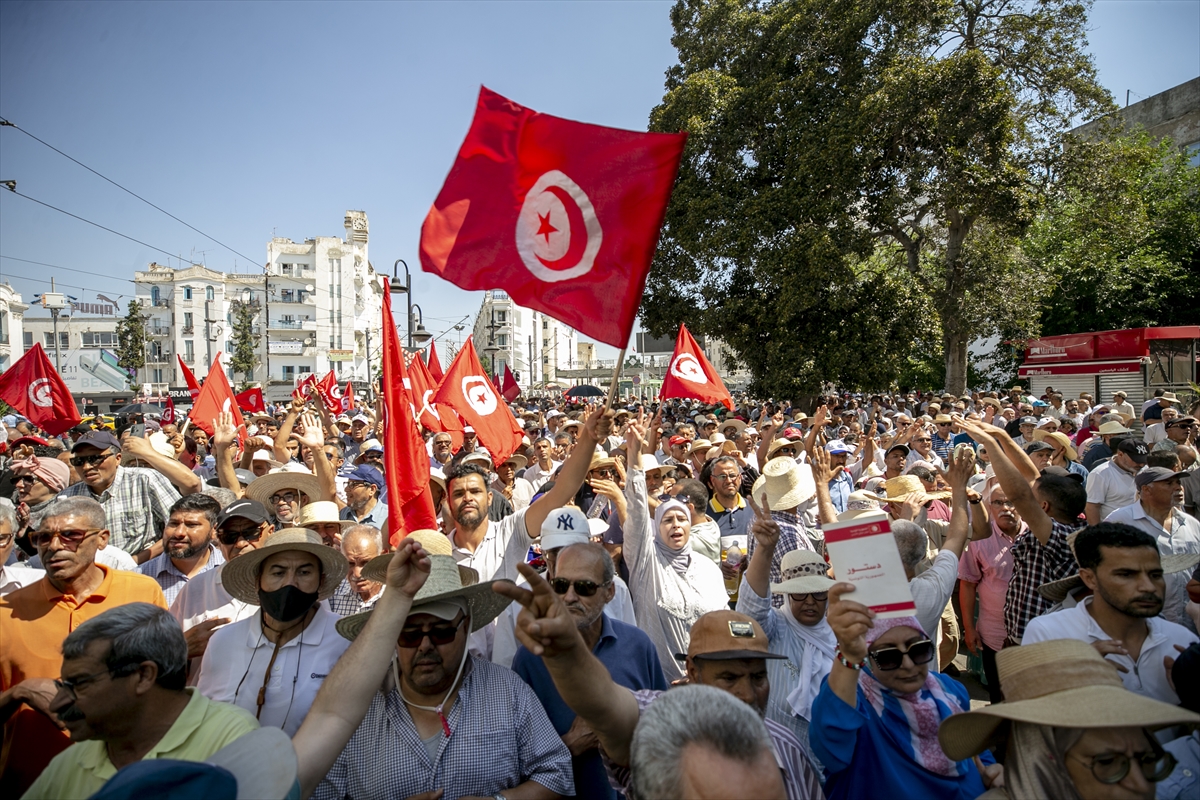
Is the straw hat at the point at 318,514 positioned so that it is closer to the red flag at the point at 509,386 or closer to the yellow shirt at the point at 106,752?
the yellow shirt at the point at 106,752

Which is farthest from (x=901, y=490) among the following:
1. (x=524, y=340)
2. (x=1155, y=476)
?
(x=524, y=340)

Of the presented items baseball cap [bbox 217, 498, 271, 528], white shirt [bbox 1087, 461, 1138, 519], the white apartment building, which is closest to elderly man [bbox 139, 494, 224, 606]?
baseball cap [bbox 217, 498, 271, 528]

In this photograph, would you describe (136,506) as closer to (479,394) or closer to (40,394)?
(479,394)

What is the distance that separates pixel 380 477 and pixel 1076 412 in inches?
588

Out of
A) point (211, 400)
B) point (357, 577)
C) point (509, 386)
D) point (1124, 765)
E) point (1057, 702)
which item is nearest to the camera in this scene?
point (1124, 765)

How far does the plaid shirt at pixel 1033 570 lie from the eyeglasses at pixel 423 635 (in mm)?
3227

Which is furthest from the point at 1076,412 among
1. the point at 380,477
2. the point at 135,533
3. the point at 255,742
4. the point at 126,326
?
the point at 126,326

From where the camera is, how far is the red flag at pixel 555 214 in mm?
4012

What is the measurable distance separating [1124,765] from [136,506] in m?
6.49

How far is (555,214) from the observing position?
425 centimetres

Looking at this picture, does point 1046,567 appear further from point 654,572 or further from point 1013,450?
point 654,572

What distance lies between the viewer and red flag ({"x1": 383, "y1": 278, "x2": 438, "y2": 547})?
4.50m

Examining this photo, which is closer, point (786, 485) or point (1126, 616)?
point (1126, 616)

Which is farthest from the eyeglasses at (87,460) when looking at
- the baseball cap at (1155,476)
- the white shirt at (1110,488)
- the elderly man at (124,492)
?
the white shirt at (1110,488)
